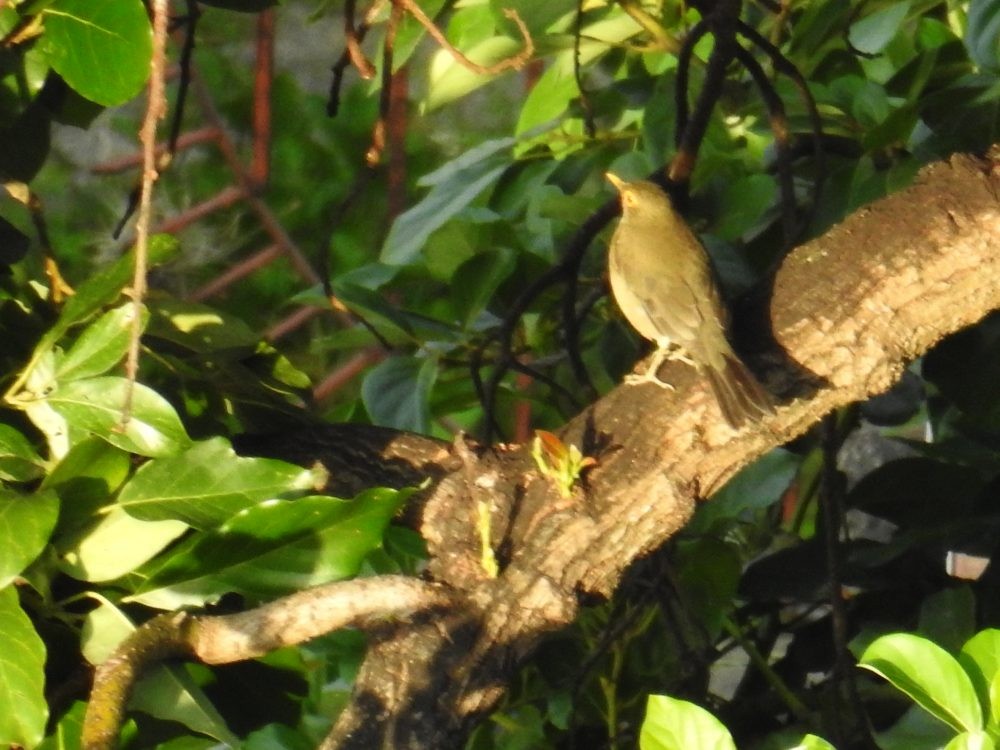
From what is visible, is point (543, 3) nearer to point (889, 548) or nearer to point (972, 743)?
point (889, 548)

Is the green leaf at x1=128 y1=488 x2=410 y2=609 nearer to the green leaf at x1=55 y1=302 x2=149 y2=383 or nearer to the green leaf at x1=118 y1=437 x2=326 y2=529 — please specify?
the green leaf at x1=118 y1=437 x2=326 y2=529

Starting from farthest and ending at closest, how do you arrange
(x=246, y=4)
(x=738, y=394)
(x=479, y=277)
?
(x=479, y=277) < (x=246, y=4) < (x=738, y=394)

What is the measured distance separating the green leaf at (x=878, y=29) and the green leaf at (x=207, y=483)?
83cm

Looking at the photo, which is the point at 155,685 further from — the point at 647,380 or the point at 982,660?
the point at 982,660

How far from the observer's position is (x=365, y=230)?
387cm

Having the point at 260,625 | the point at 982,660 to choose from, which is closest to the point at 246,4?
the point at 260,625

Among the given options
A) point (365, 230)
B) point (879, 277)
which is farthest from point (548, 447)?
point (365, 230)

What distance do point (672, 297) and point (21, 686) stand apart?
1.03m

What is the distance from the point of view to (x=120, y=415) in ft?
3.17

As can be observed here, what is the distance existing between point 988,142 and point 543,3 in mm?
491

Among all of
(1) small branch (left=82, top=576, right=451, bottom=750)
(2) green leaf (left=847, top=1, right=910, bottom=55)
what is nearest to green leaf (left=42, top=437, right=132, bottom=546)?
(1) small branch (left=82, top=576, right=451, bottom=750)

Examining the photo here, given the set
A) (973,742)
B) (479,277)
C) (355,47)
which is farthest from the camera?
(479,277)

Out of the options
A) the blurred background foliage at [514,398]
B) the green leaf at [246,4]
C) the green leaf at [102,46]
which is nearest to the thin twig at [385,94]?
the blurred background foliage at [514,398]

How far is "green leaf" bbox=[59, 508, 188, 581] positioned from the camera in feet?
3.27
